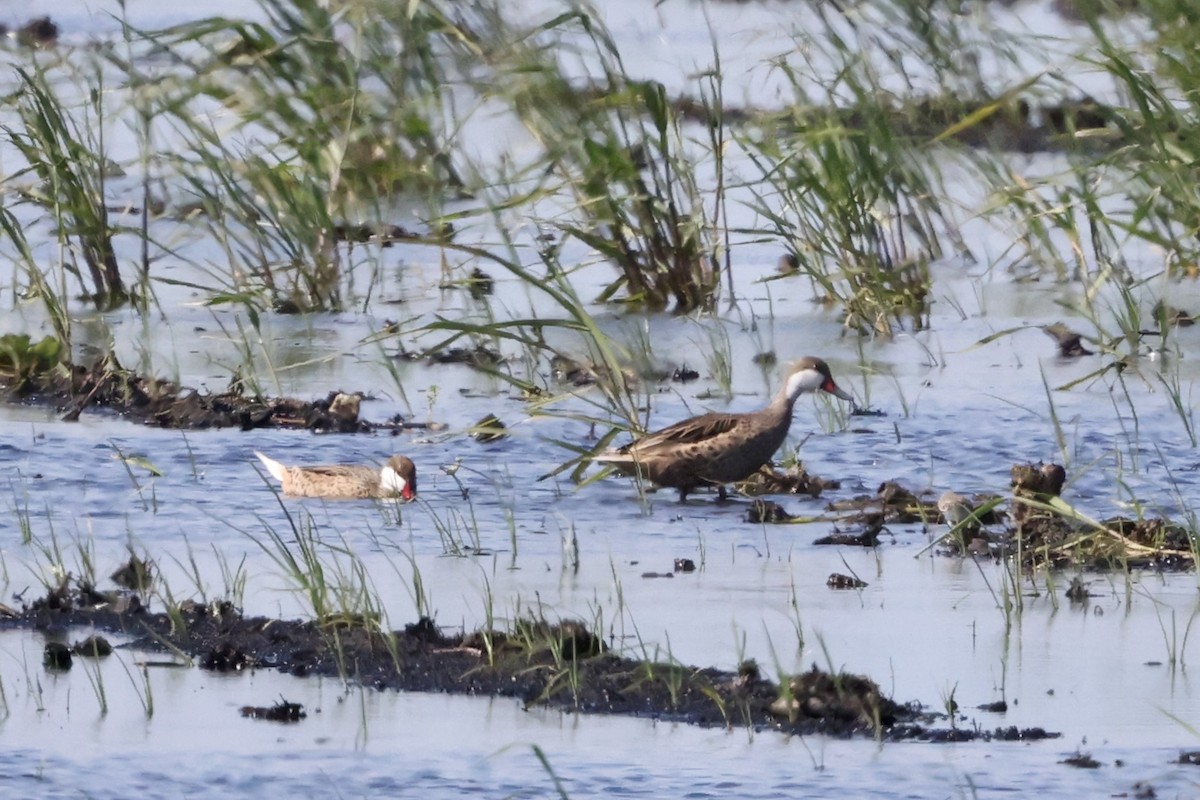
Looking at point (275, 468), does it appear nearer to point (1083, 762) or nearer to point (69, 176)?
point (69, 176)

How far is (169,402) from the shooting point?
8820 mm

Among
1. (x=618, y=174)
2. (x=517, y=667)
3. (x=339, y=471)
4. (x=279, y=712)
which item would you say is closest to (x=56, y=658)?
(x=279, y=712)

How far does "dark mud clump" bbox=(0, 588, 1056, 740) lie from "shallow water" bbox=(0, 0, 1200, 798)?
0.08m

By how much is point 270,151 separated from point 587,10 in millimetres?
2033

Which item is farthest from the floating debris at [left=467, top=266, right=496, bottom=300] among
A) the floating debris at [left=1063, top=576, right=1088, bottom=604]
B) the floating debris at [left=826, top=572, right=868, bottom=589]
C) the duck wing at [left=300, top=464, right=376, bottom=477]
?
the floating debris at [left=1063, top=576, right=1088, bottom=604]

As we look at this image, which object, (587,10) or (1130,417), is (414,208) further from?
(1130,417)

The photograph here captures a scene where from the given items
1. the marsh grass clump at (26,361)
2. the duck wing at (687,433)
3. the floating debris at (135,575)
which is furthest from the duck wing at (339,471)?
the marsh grass clump at (26,361)

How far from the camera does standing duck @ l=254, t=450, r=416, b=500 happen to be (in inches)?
293

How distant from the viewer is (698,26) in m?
22.2

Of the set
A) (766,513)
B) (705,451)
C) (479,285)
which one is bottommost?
(766,513)

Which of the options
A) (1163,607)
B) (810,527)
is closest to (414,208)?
(810,527)

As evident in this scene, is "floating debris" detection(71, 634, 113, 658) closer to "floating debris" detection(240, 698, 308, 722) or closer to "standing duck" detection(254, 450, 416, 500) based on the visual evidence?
"floating debris" detection(240, 698, 308, 722)

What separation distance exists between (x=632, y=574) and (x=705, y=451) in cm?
120

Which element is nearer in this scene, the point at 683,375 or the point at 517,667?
the point at 517,667
